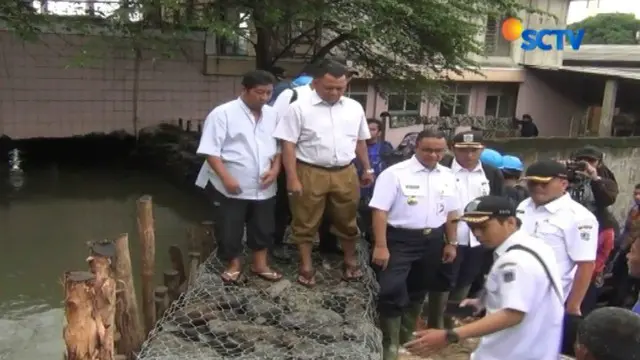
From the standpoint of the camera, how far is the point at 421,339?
267 centimetres

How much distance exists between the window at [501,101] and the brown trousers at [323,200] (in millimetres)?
14701

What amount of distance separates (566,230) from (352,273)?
69.0 inches

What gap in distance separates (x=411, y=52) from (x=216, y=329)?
26.7 feet

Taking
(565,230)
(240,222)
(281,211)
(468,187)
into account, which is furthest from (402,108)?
(565,230)

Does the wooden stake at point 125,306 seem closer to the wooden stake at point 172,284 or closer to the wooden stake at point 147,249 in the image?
the wooden stake at point 147,249

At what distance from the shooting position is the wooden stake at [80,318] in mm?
3059

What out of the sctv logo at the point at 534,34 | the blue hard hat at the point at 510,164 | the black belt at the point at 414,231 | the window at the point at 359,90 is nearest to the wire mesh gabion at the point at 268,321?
the black belt at the point at 414,231

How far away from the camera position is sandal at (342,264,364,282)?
4.79 meters

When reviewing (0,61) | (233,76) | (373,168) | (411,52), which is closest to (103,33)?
(0,61)

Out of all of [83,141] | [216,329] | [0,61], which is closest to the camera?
[216,329]

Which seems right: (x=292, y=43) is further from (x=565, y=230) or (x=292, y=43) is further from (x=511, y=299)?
(x=511, y=299)

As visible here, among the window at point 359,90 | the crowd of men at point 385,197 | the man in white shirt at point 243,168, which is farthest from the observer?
the window at point 359,90

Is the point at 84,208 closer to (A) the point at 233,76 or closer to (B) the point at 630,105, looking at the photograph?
(A) the point at 233,76

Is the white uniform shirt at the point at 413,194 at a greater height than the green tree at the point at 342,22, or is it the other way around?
the green tree at the point at 342,22
